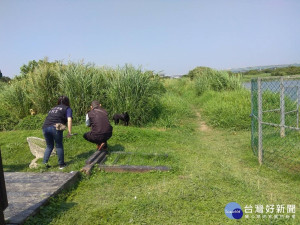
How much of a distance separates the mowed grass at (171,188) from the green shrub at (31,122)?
1942 millimetres

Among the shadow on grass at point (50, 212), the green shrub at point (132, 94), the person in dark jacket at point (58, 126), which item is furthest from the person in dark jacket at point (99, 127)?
the green shrub at point (132, 94)

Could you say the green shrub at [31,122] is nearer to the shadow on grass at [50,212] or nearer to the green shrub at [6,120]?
the green shrub at [6,120]

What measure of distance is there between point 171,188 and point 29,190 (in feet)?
Result: 6.68

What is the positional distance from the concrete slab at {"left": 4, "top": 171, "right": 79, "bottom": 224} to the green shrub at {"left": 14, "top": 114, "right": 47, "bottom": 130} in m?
4.50

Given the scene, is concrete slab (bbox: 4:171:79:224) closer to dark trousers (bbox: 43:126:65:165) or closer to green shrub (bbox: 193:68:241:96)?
dark trousers (bbox: 43:126:65:165)

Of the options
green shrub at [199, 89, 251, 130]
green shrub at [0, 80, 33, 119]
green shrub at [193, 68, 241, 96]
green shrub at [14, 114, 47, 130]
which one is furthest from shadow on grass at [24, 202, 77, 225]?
green shrub at [193, 68, 241, 96]

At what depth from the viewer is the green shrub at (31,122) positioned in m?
8.38

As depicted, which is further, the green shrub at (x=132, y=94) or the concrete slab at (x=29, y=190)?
the green shrub at (x=132, y=94)

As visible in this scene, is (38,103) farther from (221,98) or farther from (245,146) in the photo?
(221,98)

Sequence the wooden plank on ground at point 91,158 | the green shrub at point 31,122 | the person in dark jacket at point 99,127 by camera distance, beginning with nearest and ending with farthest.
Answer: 1. the wooden plank on ground at point 91,158
2. the person in dark jacket at point 99,127
3. the green shrub at point 31,122

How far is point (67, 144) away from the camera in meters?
6.18

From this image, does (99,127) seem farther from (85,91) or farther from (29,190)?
(85,91)

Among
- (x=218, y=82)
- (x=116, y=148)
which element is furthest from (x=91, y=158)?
(x=218, y=82)

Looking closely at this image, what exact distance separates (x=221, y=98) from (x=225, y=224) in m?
9.91
